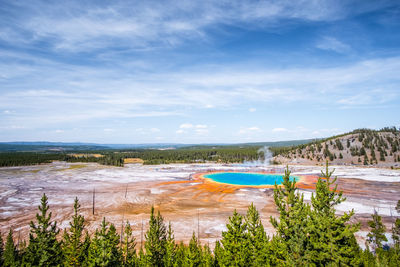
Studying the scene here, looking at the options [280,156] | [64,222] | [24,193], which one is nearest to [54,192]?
[24,193]

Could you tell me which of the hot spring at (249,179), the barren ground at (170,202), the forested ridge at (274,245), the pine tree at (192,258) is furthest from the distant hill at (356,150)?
the pine tree at (192,258)

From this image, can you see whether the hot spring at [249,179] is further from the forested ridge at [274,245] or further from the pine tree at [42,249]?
the pine tree at [42,249]

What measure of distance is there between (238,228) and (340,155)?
112989 millimetres

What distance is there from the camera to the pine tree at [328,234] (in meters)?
12.9

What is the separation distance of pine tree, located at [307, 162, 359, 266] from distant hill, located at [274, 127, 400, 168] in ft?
338

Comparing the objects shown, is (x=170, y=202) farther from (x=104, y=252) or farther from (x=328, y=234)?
(x=328, y=234)

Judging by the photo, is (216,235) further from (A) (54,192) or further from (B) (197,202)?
(A) (54,192)

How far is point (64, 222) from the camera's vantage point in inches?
1268

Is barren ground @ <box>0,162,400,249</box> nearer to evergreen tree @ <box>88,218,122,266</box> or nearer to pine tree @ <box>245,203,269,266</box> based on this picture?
pine tree @ <box>245,203,269,266</box>

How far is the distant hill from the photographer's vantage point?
99875 mm

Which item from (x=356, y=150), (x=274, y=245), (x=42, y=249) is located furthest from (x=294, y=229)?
(x=356, y=150)

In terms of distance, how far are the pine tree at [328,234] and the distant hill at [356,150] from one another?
103108mm

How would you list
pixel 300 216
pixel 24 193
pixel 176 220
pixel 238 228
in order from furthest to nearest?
pixel 24 193 < pixel 176 220 < pixel 238 228 < pixel 300 216

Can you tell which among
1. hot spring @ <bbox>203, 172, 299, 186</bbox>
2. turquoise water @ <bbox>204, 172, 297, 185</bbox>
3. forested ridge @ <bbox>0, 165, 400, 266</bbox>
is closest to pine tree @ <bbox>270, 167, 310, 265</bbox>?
forested ridge @ <bbox>0, 165, 400, 266</bbox>
